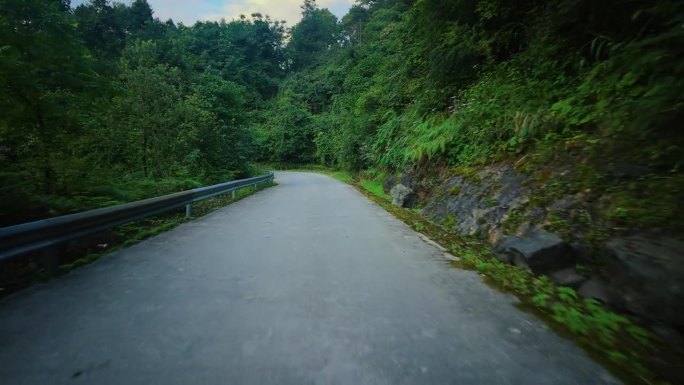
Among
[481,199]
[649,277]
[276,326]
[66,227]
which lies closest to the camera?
[276,326]

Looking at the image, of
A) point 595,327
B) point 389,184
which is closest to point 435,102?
point 389,184

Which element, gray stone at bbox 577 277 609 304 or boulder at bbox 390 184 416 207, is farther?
boulder at bbox 390 184 416 207

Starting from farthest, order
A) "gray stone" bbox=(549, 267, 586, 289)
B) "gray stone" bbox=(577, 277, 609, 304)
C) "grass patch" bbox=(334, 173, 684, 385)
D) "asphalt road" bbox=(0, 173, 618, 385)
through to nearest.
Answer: "gray stone" bbox=(549, 267, 586, 289)
"gray stone" bbox=(577, 277, 609, 304)
"grass patch" bbox=(334, 173, 684, 385)
"asphalt road" bbox=(0, 173, 618, 385)

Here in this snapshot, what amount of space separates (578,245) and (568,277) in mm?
492

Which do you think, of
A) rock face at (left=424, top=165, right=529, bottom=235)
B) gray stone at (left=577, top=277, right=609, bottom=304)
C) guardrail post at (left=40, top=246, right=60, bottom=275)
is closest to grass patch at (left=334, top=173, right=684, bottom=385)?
gray stone at (left=577, top=277, right=609, bottom=304)

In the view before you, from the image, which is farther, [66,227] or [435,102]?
[435,102]

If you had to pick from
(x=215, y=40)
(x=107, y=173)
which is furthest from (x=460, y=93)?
(x=215, y=40)

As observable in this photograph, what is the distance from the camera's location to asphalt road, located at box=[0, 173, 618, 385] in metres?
2.41

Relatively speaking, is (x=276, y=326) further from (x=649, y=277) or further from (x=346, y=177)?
(x=346, y=177)

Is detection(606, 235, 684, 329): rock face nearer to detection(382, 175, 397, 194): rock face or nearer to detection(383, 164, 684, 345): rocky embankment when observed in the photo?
detection(383, 164, 684, 345): rocky embankment

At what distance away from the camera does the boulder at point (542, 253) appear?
4.34m

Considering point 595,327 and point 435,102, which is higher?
point 435,102

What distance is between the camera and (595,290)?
3693 mm

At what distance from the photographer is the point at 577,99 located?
647cm
